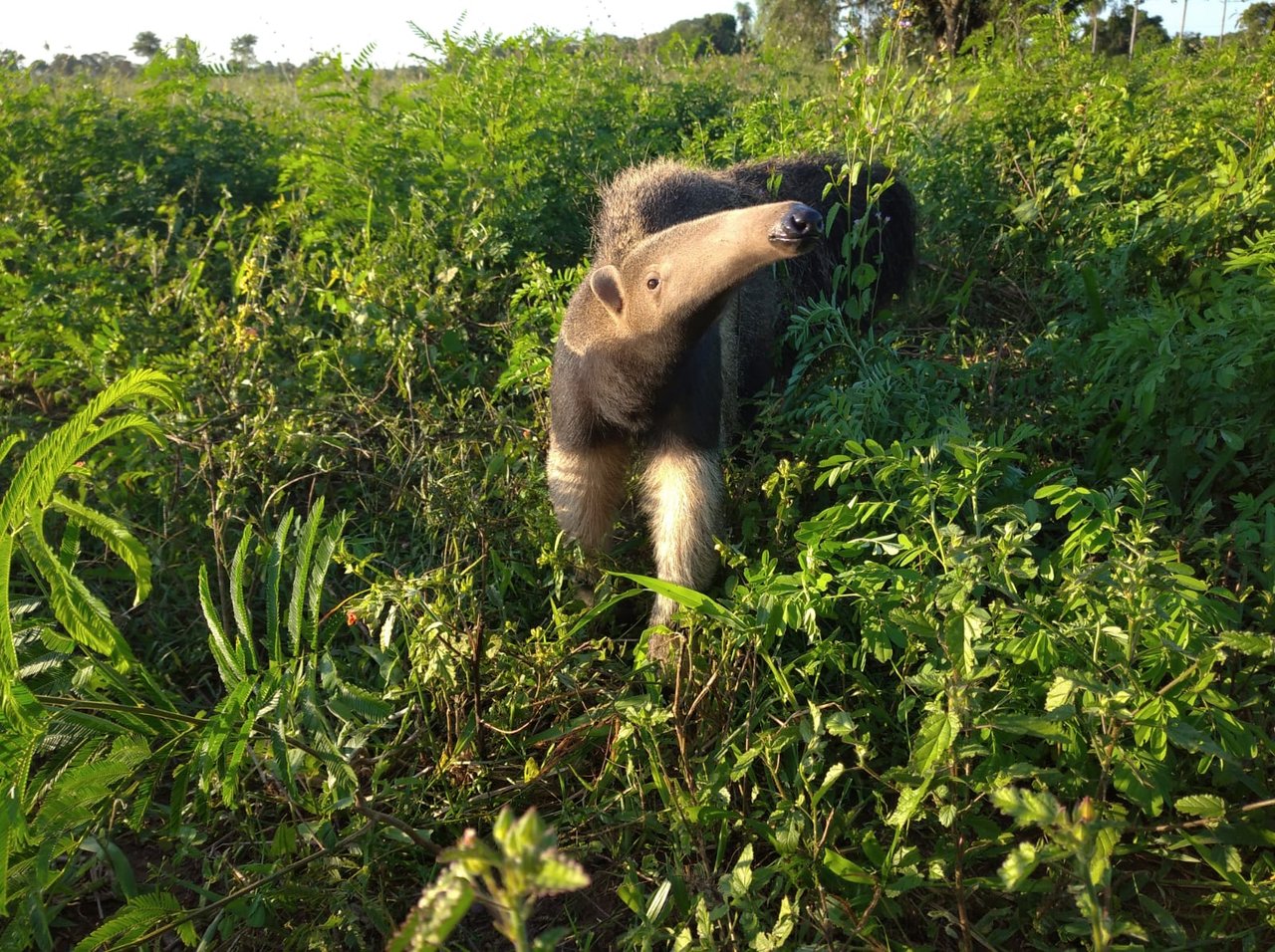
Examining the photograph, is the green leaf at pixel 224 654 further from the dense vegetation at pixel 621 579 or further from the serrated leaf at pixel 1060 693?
the serrated leaf at pixel 1060 693

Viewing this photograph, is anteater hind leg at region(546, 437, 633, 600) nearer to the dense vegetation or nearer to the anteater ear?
the dense vegetation

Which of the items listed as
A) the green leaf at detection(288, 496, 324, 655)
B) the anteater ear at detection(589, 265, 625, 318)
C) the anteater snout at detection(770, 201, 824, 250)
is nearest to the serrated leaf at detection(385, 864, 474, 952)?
the green leaf at detection(288, 496, 324, 655)

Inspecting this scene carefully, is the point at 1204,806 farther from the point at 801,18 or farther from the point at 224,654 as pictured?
the point at 801,18

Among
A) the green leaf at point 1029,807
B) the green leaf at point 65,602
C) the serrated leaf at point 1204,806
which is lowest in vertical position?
the serrated leaf at point 1204,806

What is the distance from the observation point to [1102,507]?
2564 mm

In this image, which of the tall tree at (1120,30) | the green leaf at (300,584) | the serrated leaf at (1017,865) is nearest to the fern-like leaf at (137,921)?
the green leaf at (300,584)

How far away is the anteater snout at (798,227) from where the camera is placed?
2.80 meters

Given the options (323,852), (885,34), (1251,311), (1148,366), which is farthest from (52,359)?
(1251,311)

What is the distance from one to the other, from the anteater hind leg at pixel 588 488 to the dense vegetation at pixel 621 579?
160 millimetres

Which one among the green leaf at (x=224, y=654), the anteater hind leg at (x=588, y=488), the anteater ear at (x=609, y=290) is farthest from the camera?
the anteater hind leg at (x=588, y=488)

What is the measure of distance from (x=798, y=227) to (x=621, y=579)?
1679mm

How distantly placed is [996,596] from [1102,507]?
672mm

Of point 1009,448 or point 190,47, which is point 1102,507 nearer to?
point 1009,448

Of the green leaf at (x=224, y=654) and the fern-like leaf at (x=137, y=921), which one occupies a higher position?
the green leaf at (x=224, y=654)
